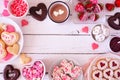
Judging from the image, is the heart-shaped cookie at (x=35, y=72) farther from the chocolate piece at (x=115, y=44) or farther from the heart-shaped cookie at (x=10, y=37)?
the chocolate piece at (x=115, y=44)

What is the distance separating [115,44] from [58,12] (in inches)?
10.5

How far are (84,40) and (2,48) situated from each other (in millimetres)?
335

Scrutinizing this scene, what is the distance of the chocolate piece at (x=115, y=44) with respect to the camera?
1.29 metres

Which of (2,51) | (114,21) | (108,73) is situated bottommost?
(108,73)

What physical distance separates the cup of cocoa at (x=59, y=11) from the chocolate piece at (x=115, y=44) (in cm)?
21

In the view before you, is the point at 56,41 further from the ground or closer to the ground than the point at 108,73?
further from the ground

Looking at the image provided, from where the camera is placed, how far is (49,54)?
4.23 ft

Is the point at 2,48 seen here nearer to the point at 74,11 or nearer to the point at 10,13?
the point at 10,13

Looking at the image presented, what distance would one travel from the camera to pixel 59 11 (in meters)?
1.29

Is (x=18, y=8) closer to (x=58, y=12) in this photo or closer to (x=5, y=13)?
(x=5, y=13)

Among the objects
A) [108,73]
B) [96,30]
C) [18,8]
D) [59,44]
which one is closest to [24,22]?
[18,8]

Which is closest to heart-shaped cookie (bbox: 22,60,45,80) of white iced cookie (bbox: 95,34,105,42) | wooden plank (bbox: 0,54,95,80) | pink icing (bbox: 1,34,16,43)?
wooden plank (bbox: 0,54,95,80)

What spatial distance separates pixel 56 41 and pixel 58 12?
12cm

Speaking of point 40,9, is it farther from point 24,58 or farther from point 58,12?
point 24,58
